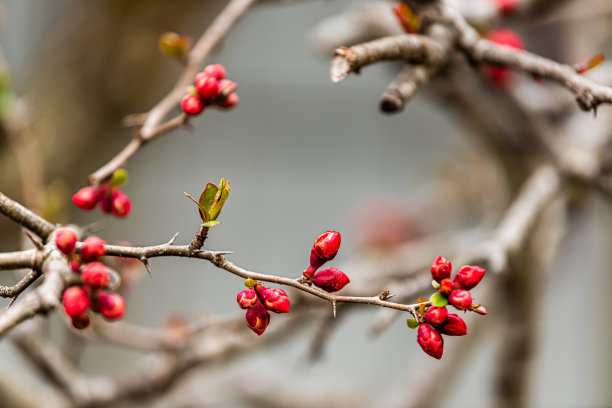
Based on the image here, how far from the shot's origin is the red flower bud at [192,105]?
38cm

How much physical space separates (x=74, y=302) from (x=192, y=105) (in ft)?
0.57

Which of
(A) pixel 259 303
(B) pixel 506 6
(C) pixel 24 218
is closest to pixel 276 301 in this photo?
(A) pixel 259 303

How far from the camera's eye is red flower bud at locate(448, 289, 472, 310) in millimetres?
284

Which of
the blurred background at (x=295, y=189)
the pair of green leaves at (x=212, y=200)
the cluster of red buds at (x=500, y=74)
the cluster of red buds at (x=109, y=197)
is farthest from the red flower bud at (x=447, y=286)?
the blurred background at (x=295, y=189)

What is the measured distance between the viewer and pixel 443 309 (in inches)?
11.3

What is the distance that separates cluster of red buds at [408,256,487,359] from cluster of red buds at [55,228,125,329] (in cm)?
15

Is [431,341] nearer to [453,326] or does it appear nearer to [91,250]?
[453,326]

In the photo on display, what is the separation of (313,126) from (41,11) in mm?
1168

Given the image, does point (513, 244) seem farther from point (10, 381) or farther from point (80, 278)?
point (10, 381)

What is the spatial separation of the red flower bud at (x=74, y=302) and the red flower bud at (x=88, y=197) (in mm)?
150

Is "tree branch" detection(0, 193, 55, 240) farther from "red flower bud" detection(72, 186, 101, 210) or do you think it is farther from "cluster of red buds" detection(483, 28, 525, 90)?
"cluster of red buds" detection(483, 28, 525, 90)

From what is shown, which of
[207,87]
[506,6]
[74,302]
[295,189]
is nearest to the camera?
[74,302]

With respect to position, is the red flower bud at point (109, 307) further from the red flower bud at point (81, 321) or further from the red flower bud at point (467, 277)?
the red flower bud at point (467, 277)

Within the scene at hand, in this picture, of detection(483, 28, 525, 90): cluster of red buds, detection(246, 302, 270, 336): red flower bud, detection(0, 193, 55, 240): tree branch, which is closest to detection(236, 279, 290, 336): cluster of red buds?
detection(246, 302, 270, 336): red flower bud
